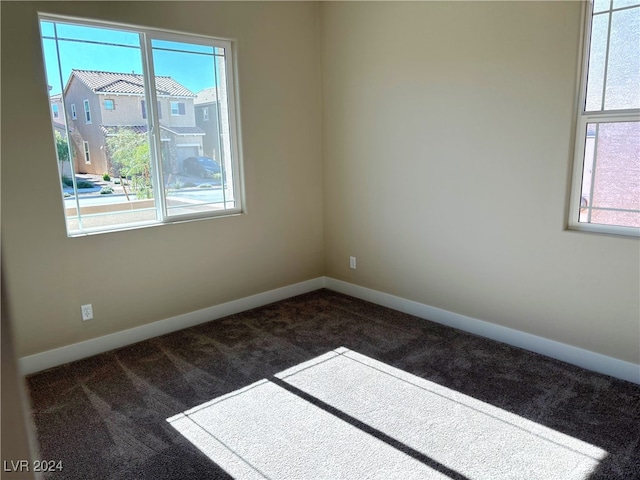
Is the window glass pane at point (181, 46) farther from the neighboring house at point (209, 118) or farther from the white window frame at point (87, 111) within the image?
the white window frame at point (87, 111)

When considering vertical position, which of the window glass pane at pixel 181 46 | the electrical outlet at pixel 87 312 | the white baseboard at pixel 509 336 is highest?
the window glass pane at pixel 181 46

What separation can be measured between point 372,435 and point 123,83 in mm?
2861

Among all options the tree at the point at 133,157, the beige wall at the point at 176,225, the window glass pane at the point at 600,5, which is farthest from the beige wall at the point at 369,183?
the tree at the point at 133,157

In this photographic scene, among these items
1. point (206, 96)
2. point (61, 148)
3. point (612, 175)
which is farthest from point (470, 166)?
point (61, 148)

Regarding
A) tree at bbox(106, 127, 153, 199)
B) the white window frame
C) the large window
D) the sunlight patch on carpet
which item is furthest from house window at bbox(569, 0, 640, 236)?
the white window frame

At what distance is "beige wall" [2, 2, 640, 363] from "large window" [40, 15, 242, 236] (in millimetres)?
121

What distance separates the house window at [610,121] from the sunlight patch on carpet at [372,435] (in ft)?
4.56

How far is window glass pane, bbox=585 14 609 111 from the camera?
263cm

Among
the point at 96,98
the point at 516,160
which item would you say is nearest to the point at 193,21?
the point at 96,98

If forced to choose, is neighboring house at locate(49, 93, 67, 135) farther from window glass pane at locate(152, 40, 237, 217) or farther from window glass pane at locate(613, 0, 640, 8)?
window glass pane at locate(613, 0, 640, 8)

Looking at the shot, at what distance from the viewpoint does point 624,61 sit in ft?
8.46

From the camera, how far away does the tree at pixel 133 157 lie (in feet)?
10.6

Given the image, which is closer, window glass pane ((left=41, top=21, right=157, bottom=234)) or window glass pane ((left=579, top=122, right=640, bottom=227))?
window glass pane ((left=579, top=122, right=640, bottom=227))

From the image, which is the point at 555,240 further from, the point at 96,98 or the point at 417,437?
the point at 96,98
